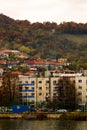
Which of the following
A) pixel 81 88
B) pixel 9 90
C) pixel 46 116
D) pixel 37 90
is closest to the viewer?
pixel 46 116

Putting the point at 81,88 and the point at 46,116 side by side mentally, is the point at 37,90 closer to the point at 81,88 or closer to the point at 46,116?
the point at 81,88

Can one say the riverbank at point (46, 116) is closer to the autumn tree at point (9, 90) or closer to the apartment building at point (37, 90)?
the autumn tree at point (9, 90)

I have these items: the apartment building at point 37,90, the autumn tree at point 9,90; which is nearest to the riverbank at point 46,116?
the autumn tree at point 9,90

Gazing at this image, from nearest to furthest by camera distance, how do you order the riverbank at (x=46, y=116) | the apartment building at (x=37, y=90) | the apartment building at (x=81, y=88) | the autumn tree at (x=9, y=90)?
1. the riverbank at (x=46, y=116)
2. the autumn tree at (x=9, y=90)
3. the apartment building at (x=81, y=88)
4. the apartment building at (x=37, y=90)

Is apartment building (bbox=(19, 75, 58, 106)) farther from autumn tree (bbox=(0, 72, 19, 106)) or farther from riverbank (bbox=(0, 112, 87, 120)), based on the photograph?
riverbank (bbox=(0, 112, 87, 120))

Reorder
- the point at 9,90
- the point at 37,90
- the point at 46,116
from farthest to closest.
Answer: the point at 37,90
the point at 9,90
the point at 46,116

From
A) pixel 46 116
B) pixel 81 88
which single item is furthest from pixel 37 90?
pixel 46 116

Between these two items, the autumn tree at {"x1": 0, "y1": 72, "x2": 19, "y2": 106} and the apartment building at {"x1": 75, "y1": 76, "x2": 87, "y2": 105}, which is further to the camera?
the apartment building at {"x1": 75, "y1": 76, "x2": 87, "y2": 105}

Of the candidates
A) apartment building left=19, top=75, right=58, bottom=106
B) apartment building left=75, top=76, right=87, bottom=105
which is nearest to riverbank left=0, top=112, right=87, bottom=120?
apartment building left=19, top=75, right=58, bottom=106

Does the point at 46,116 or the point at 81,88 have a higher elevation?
the point at 81,88

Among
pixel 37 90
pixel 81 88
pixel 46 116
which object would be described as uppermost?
pixel 81 88
